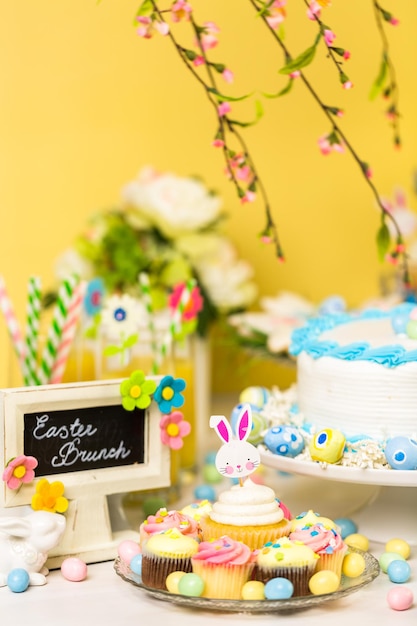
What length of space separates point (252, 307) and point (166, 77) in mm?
570

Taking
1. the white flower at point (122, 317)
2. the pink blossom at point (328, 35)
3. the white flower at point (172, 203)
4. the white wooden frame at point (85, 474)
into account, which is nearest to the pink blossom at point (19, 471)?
the white wooden frame at point (85, 474)

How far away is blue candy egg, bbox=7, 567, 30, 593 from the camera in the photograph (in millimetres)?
1074

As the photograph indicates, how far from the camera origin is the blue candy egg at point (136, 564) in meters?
1.05

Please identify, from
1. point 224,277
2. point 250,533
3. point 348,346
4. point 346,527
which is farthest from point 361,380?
point 224,277

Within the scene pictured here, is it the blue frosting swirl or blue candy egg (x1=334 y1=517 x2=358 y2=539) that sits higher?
the blue frosting swirl

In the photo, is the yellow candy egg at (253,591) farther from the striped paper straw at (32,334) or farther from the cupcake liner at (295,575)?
the striped paper straw at (32,334)

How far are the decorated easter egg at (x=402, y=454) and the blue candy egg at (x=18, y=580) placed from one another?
1.45ft

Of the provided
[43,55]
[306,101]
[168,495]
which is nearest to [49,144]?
[43,55]

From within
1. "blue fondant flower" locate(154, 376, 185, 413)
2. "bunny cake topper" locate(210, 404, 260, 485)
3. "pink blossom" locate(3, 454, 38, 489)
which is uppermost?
"blue fondant flower" locate(154, 376, 185, 413)

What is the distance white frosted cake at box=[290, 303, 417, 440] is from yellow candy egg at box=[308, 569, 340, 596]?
0.91 feet

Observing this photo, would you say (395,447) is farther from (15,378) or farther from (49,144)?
(49,144)

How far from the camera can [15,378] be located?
4.46ft

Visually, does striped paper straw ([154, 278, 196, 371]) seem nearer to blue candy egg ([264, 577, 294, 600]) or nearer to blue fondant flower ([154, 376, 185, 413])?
blue fondant flower ([154, 376, 185, 413])

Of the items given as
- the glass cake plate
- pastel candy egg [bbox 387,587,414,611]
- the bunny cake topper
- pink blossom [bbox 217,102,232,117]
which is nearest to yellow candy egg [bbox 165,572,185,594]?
the glass cake plate
